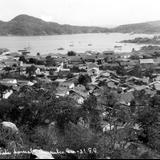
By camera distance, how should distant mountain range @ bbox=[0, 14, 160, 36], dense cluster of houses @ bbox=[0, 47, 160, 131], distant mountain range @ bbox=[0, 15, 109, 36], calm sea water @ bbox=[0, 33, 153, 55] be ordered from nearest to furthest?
dense cluster of houses @ bbox=[0, 47, 160, 131], calm sea water @ bbox=[0, 33, 153, 55], distant mountain range @ bbox=[0, 15, 109, 36], distant mountain range @ bbox=[0, 14, 160, 36]

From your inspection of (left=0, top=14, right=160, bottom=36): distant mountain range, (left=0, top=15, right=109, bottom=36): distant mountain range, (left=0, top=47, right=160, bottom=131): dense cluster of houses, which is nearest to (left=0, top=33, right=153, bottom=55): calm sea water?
(left=0, top=47, right=160, bottom=131): dense cluster of houses

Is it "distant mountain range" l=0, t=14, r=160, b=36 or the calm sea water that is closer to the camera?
the calm sea water

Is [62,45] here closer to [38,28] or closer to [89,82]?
[38,28]

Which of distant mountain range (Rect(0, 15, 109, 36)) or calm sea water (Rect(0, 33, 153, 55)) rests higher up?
distant mountain range (Rect(0, 15, 109, 36))

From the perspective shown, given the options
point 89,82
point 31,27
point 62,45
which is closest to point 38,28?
point 31,27

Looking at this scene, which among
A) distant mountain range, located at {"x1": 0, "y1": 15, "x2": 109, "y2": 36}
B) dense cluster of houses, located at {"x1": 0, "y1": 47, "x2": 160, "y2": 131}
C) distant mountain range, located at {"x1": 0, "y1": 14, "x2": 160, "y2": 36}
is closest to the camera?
dense cluster of houses, located at {"x1": 0, "y1": 47, "x2": 160, "y2": 131}

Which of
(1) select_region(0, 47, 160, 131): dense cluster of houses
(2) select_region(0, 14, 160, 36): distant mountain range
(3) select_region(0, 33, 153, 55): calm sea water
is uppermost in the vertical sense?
(2) select_region(0, 14, 160, 36): distant mountain range

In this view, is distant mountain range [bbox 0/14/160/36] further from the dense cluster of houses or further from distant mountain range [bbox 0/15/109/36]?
the dense cluster of houses

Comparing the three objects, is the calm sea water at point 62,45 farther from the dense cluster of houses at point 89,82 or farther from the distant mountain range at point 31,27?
the distant mountain range at point 31,27

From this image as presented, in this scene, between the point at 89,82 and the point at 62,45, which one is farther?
the point at 62,45

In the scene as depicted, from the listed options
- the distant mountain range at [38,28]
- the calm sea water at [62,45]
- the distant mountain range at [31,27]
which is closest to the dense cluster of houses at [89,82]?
the calm sea water at [62,45]

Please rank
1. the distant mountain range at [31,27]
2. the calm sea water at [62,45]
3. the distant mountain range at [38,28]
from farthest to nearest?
the distant mountain range at [38,28], the distant mountain range at [31,27], the calm sea water at [62,45]
